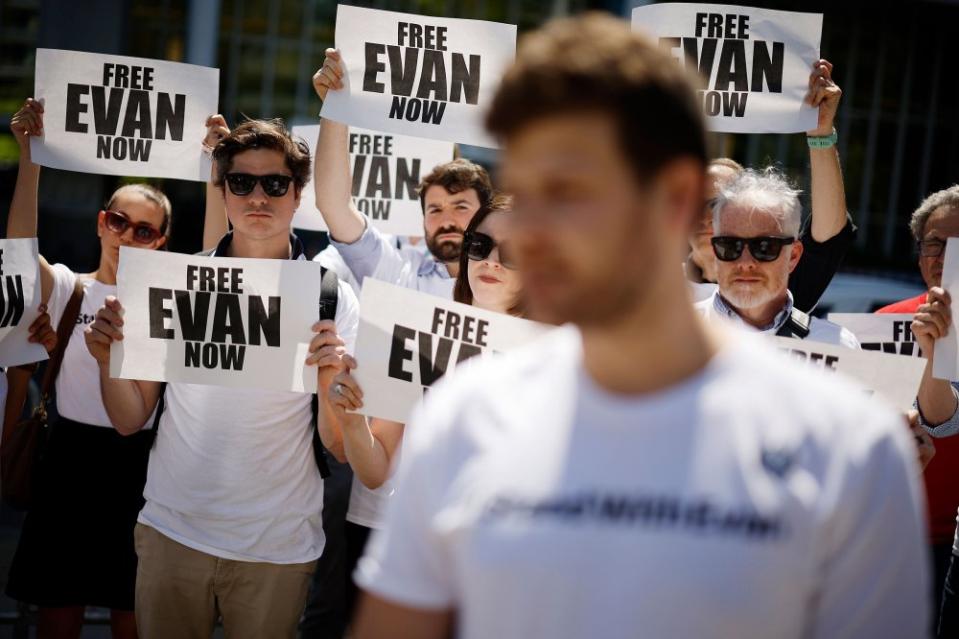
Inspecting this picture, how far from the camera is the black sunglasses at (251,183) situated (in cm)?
414

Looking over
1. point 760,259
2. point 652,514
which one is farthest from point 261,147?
point 652,514

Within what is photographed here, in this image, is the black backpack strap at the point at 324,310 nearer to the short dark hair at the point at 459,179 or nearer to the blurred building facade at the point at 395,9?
the short dark hair at the point at 459,179

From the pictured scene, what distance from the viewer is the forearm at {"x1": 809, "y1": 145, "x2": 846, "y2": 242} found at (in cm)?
435

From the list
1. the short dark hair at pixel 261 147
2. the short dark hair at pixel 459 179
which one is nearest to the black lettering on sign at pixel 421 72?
the short dark hair at pixel 459 179

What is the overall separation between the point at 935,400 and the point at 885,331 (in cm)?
32

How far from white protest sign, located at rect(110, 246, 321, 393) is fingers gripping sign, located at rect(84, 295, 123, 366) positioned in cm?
2

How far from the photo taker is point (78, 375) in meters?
4.74

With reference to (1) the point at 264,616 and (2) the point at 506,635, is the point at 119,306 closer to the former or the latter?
(1) the point at 264,616

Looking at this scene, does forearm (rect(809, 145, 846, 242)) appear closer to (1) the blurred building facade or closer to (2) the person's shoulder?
(2) the person's shoulder

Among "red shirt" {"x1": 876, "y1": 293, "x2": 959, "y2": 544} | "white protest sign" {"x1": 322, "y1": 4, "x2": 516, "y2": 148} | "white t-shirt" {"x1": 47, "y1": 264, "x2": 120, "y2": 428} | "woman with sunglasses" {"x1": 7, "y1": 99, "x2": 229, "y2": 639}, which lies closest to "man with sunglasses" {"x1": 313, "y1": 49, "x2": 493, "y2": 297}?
"white protest sign" {"x1": 322, "y1": 4, "x2": 516, "y2": 148}

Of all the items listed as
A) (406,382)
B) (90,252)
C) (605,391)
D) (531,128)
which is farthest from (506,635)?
(90,252)

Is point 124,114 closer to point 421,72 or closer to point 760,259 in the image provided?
point 421,72

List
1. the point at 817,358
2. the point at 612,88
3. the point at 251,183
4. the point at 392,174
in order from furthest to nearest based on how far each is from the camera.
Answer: the point at 392,174 < the point at 251,183 < the point at 817,358 < the point at 612,88

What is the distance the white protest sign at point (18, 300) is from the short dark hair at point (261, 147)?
0.82 meters
